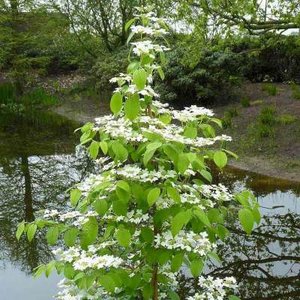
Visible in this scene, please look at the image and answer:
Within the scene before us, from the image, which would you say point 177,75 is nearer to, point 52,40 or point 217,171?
point 217,171

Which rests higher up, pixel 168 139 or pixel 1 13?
pixel 1 13

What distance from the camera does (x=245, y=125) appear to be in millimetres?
12453

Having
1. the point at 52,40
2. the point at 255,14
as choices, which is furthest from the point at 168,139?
the point at 52,40

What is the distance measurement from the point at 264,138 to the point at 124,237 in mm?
9197

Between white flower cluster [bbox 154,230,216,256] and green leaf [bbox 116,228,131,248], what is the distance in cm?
21

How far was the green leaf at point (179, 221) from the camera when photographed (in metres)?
2.36

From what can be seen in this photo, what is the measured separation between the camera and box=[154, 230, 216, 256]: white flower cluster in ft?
8.52

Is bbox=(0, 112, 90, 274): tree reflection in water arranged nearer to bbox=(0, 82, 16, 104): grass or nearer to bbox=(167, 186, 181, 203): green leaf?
bbox=(0, 82, 16, 104): grass

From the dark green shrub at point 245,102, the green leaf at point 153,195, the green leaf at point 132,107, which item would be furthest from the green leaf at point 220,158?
the dark green shrub at point 245,102

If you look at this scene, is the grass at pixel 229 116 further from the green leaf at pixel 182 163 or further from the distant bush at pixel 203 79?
the green leaf at pixel 182 163

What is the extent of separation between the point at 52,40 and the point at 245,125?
1381cm

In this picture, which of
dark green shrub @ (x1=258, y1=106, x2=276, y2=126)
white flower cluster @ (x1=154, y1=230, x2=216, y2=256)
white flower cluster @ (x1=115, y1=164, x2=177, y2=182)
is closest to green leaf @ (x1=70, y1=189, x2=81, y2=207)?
white flower cluster @ (x1=115, y1=164, x2=177, y2=182)

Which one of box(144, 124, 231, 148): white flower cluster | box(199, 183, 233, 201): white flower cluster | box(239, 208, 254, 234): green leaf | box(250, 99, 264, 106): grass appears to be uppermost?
box(144, 124, 231, 148): white flower cluster

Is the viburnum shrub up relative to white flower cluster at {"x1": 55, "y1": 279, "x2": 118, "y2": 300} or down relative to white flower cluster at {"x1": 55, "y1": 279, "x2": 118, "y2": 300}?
up
